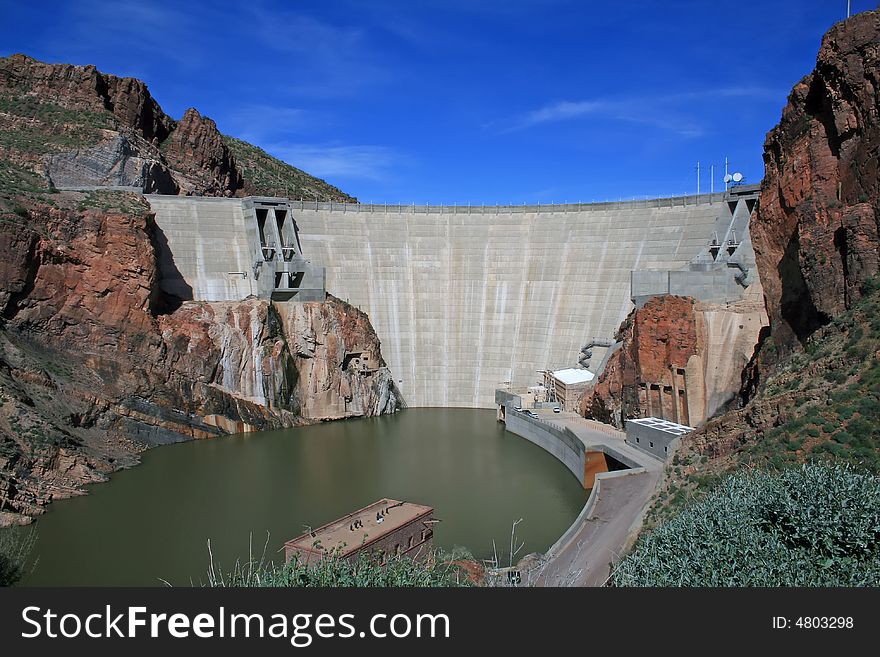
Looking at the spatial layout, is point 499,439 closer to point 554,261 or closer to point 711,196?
point 554,261

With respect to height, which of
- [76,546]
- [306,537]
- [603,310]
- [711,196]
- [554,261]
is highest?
[711,196]

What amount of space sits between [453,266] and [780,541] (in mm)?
36496

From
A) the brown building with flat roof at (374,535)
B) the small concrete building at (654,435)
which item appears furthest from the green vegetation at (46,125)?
the brown building with flat roof at (374,535)

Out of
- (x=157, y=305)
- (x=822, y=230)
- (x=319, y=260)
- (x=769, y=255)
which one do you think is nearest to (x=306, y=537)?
(x=822, y=230)

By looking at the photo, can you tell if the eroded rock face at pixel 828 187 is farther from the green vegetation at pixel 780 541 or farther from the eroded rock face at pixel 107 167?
the eroded rock face at pixel 107 167

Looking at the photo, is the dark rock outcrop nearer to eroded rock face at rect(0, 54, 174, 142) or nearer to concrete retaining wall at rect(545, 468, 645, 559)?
eroded rock face at rect(0, 54, 174, 142)

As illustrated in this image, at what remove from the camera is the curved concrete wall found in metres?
42.9

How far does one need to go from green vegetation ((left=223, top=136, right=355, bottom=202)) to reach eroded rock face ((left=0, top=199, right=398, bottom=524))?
94.5ft

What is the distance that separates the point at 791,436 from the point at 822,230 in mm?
8096

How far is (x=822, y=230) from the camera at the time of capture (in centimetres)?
2123

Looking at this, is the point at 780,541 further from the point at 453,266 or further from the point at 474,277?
the point at 453,266

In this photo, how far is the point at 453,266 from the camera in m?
46.4

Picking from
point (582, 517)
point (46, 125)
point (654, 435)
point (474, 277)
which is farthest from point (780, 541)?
point (46, 125)

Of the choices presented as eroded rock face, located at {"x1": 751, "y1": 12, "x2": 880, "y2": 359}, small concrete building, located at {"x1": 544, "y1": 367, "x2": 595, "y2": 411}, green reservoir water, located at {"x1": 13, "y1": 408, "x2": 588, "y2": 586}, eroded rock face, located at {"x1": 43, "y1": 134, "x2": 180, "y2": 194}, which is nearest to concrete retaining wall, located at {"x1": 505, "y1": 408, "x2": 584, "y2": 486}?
green reservoir water, located at {"x1": 13, "y1": 408, "x2": 588, "y2": 586}
